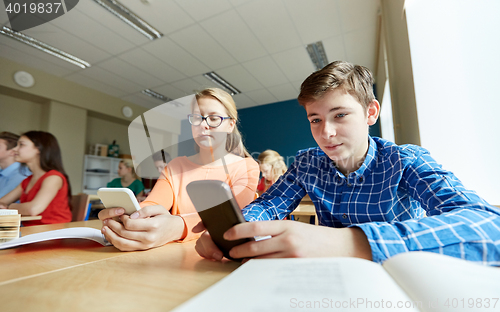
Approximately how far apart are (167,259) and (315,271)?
0.84ft

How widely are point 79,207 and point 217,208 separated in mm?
1790

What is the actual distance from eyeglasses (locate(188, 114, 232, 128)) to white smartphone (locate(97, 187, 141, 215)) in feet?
0.57

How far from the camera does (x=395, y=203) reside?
0.59 metres

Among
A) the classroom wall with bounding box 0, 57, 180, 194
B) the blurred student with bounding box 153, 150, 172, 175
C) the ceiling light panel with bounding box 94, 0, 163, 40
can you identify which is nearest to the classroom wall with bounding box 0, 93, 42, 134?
the classroom wall with bounding box 0, 57, 180, 194

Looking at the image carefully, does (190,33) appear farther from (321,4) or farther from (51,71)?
(51,71)

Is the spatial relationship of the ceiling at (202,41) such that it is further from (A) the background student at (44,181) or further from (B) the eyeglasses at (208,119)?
(B) the eyeglasses at (208,119)

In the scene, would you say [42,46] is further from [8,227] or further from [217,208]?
[217,208]

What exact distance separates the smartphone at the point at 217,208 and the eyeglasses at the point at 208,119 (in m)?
0.18

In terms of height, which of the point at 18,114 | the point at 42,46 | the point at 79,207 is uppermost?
the point at 42,46

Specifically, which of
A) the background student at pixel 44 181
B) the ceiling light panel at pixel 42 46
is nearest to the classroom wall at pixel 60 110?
the ceiling light panel at pixel 42 46

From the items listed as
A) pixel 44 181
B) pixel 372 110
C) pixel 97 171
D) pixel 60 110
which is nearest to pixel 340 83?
pixel 372 110

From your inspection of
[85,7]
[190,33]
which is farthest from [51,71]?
[190,33]

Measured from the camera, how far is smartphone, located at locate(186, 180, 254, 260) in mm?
310

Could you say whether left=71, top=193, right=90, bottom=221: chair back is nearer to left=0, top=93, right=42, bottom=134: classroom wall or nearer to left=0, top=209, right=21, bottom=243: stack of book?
left=0, top=209, right=21, bottom=243: stack of book
